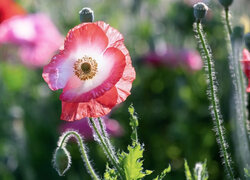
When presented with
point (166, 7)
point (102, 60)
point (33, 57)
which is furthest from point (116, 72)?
point (166, 7)

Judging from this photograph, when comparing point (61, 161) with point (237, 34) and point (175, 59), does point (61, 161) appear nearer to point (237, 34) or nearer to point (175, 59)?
point (237, 34)

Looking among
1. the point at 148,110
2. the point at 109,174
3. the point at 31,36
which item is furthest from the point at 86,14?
the point at 148,110

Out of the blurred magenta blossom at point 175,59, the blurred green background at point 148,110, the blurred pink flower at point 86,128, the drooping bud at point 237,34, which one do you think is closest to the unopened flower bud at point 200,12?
the drooping bud at point 237,34

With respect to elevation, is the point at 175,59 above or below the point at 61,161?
above

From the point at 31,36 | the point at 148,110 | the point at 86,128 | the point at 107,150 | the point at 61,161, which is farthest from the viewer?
the point at 148,110

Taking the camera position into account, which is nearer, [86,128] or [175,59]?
[86,128]

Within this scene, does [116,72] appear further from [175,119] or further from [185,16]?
[185,16]

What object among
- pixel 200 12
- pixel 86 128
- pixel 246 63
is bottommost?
pixel 86 128

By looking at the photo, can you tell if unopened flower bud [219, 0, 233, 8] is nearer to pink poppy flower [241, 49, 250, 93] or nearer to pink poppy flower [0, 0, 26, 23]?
pink poppy flower [241, 49, 250, 93]

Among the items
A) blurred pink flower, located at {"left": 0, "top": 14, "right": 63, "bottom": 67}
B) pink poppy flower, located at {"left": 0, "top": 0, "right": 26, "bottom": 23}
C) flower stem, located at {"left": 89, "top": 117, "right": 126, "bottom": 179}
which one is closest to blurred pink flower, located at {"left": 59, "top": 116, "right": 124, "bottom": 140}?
blurred pink flower, located at {"left": 0, "top": 14, "right": 63, "bottom": 67}
